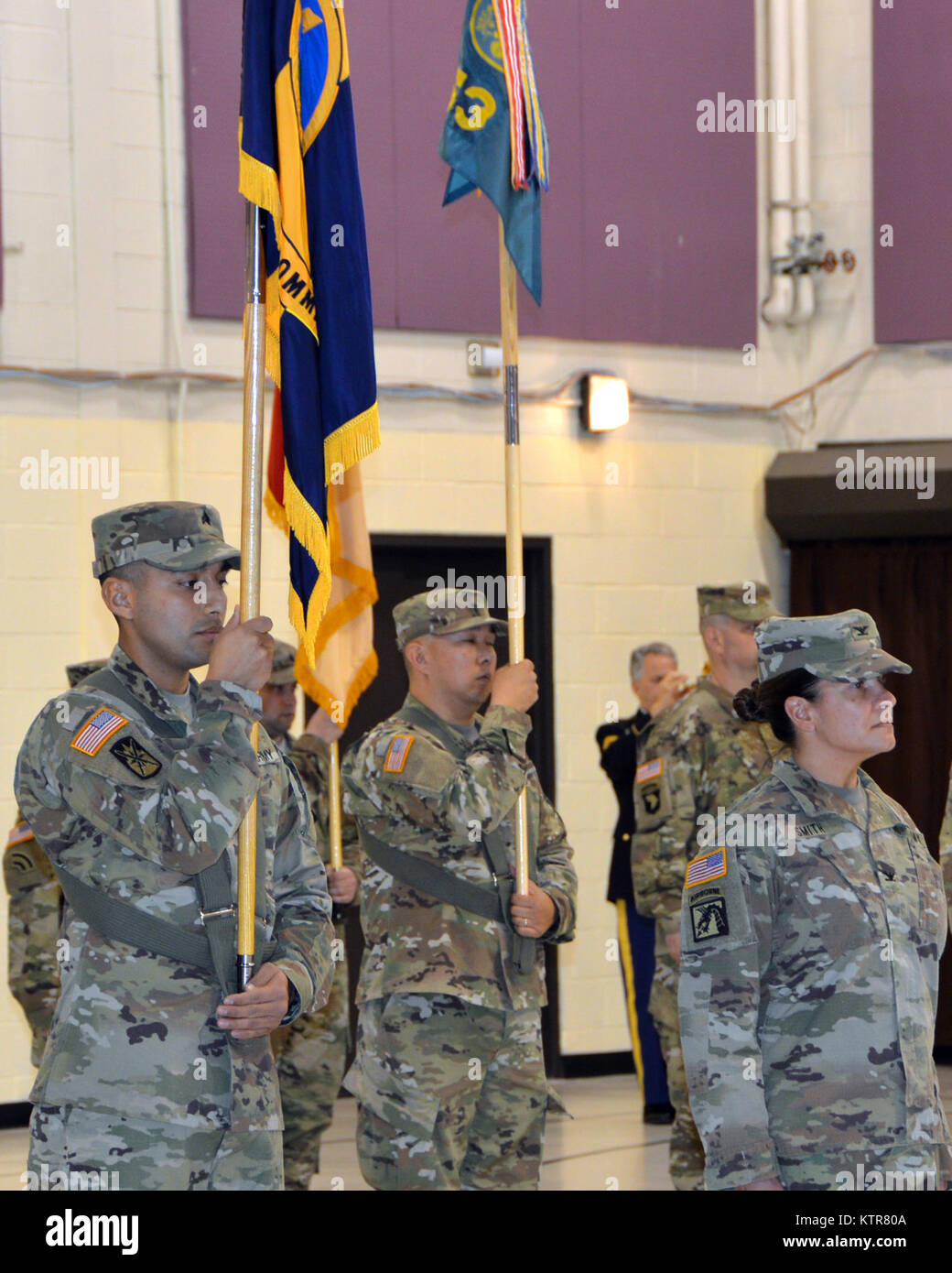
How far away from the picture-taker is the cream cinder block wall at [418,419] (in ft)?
21.7

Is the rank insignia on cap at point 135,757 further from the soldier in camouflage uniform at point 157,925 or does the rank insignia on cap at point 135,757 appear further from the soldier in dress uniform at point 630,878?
the soldier in dress uniform at point 630,878

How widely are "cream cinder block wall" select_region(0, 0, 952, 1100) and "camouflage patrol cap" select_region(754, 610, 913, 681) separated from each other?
4.04m

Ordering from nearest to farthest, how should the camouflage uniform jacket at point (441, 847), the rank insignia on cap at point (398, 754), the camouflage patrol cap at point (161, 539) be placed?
the camouflage patrol cap at point (161, 539) < the camouflage uniform jacket at point (441, 847) < the rank insignia on cap at point (398, 754)

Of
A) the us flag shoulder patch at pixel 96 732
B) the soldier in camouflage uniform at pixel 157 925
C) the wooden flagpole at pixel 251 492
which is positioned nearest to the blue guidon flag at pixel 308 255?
the wooden flagpole at pixel 251 492

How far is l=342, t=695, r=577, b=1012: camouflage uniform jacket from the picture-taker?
13.2 ft

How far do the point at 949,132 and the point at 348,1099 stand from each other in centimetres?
471

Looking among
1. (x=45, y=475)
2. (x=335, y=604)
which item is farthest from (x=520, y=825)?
(x=45, y=475)

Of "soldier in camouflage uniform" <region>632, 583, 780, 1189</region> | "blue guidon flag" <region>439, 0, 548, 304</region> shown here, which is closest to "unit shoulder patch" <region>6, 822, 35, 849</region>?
"soldier in camouflage uniform" <region>632, 583, 780, 1189</region>

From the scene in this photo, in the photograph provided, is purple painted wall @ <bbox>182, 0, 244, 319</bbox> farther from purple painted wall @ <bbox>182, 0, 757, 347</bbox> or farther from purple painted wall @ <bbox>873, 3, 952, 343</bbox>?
purple painted wall @ <bbox>873, 3, 952, 343</bbox>

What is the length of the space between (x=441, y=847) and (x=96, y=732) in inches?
60.3

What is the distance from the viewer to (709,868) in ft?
9.76

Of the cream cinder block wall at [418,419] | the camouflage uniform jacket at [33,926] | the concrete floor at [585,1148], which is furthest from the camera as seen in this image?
the cream cinder block wall at [418,419]

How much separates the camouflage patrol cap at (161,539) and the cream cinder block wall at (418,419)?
3.70 meters
